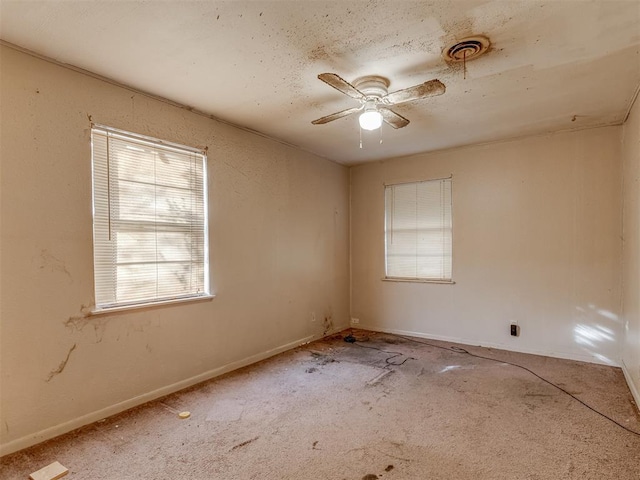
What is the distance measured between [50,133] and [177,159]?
0.94 meters

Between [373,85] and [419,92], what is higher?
[373,85]

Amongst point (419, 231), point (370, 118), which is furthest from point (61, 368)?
point (419, 231)

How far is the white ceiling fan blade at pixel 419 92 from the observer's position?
229 centimetres

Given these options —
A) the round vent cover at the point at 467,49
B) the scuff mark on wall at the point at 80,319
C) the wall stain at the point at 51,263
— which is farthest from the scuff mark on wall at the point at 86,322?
the round vent cover at the point at 467,49

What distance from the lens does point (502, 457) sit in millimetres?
2104

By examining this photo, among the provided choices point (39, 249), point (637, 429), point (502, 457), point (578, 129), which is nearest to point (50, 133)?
point (39, 249)

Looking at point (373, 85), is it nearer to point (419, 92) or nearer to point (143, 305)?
point (419, 92)

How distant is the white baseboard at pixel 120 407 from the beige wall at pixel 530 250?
7.37 ft

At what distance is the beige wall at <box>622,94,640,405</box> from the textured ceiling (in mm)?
334

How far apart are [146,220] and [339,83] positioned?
73.2 inches

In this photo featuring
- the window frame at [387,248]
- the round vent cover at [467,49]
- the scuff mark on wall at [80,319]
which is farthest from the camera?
the window frame at [387,248]

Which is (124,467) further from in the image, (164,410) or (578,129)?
(578,129)

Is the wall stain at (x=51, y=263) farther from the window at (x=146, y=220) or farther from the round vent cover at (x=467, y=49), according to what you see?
the round vent cover at (x=467, y=49)

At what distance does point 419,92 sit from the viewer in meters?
2.41
